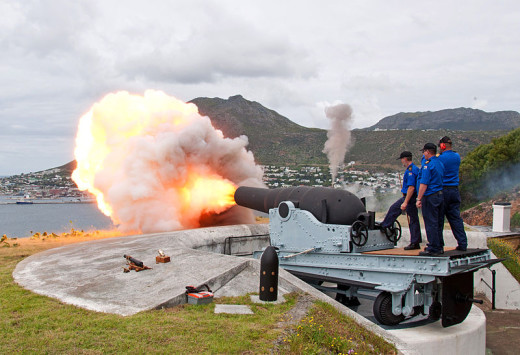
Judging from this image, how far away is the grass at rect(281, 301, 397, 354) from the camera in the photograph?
4887 mm

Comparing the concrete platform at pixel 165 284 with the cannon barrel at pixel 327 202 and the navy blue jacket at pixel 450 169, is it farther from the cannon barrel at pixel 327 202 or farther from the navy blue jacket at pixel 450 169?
the navy blue jacket at pixel 450 169

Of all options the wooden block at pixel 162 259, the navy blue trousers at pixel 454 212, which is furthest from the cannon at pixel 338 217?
the wooden block at pixel 162 259

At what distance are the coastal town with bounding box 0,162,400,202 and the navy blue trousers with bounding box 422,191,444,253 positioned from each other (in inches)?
363

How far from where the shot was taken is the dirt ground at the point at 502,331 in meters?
9.41

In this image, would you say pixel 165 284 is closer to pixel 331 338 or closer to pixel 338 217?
pixel 331 338

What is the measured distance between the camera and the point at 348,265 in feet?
25.9

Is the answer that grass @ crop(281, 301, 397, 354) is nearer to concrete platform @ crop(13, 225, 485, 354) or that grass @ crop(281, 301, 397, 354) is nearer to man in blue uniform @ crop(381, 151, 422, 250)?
concrete platform @ crop(13, 225, 485, 354)

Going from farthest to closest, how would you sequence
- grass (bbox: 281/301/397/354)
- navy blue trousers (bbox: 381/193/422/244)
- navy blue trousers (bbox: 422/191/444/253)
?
navy blue trousers (bbox: 381/193/422/244)
navy blue trousers (bbox: 422/191/444/253)
grass (bbox: 281/301/397/354)

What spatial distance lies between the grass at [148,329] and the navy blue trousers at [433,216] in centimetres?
180

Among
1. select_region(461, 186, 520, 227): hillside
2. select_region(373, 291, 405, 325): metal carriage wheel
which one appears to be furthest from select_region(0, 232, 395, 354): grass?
select_region(461, 186, 520, 227): hillside

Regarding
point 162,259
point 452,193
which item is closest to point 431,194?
point 452,193

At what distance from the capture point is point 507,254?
48.1 feet

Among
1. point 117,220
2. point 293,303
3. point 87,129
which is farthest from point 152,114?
point 293,303

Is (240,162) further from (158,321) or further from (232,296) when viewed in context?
(158,321)
